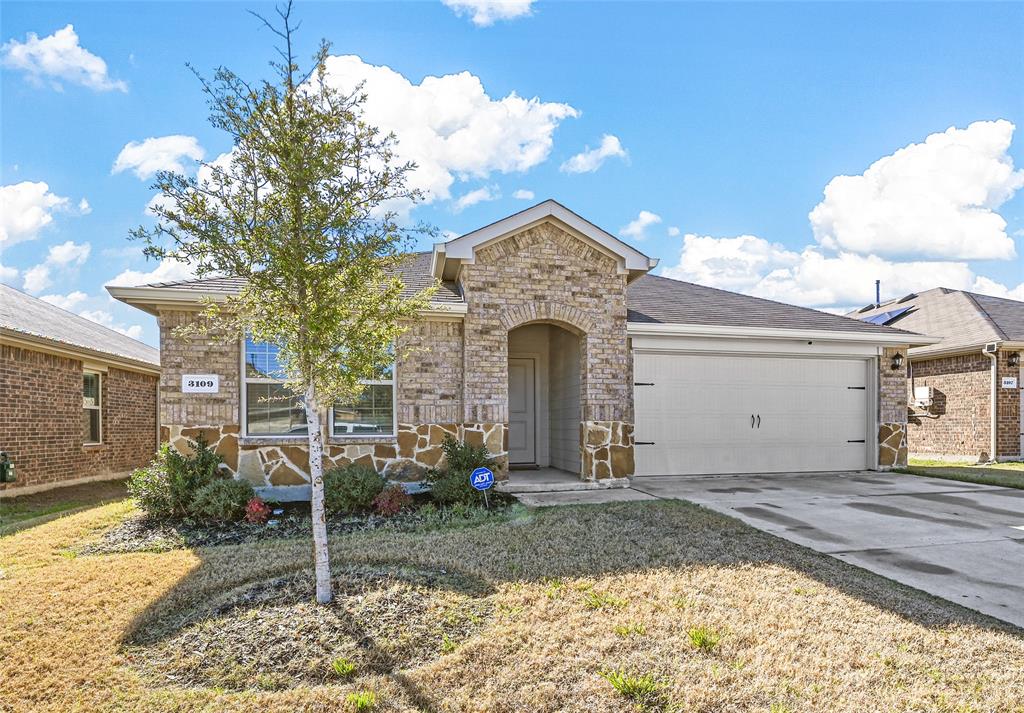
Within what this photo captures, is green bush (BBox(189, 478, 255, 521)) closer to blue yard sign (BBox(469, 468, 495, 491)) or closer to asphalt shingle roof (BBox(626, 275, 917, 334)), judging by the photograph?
blue yard sign (BBox(469, 468, 495, 491))

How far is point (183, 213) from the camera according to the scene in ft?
14.1

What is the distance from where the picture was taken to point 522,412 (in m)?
12.3

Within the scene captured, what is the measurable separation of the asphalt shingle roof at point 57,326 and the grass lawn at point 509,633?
6.39 m

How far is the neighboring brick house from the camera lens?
10.0 meters

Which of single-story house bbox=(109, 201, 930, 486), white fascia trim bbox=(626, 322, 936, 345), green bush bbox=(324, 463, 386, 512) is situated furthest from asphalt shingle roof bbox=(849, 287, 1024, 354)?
green bush bbox=(324, 463, 386, 512)

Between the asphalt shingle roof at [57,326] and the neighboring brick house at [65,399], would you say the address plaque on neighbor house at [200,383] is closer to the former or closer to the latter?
the neighboring brick house at [65,399]

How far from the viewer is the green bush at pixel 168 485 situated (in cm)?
753

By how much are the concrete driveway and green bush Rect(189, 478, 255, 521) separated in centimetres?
568

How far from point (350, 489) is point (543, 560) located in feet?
10.9

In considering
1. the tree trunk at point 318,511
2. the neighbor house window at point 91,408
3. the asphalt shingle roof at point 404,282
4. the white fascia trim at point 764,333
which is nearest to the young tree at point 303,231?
the tree trunk at point 318,511

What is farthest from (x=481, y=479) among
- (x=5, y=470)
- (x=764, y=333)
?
(x=5, y=470)

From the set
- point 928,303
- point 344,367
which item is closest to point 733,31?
point 344,367

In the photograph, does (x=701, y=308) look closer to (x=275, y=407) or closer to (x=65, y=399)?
(x=275, y=407)

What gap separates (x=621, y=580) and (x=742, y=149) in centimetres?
927
